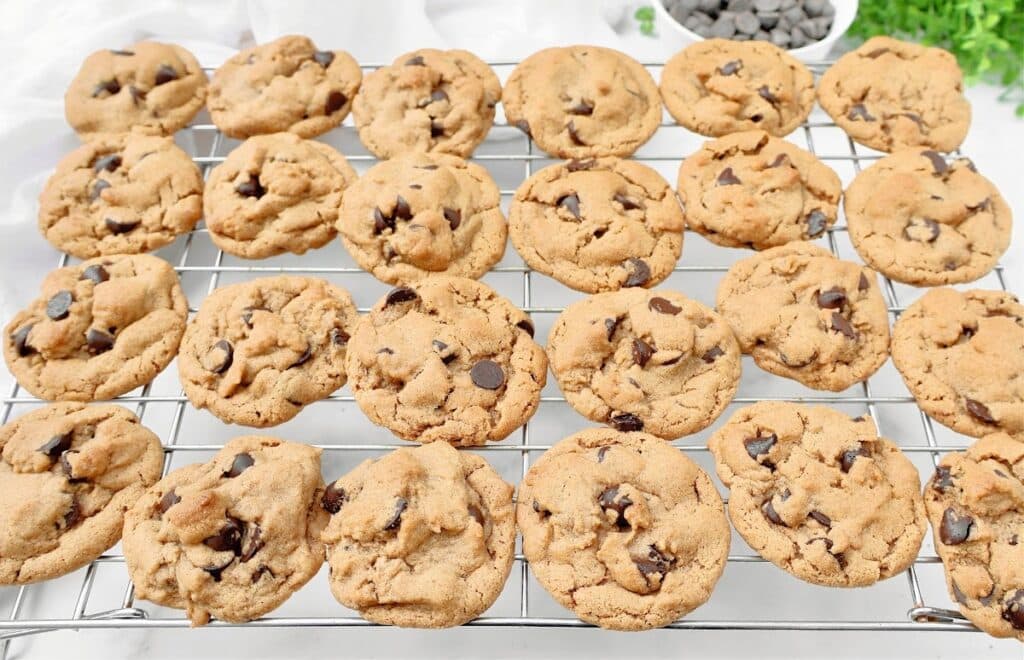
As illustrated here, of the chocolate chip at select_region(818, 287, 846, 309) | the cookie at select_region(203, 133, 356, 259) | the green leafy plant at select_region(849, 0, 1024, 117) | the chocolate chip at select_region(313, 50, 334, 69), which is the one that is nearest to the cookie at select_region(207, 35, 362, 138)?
the chocolate chip at select_region(313, 50, 334, 69)

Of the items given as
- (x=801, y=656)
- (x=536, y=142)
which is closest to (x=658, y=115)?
(x=536, y=142)

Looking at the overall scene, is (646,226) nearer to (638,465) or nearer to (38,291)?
(638,465)

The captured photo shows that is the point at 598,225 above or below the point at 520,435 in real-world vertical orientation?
above

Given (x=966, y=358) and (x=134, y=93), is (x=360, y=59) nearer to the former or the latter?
(x=134, y=93)

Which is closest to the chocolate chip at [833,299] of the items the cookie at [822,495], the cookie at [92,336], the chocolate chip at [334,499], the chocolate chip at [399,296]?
the cookie at [822,495]

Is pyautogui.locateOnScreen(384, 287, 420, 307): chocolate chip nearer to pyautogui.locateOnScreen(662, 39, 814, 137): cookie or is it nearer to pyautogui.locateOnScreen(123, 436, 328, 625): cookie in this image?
pyautogui.locateOnScreen(123, 436, 328, 625): cookie

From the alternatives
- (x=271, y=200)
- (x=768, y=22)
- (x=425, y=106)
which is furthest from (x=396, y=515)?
(x=768, y=22)
